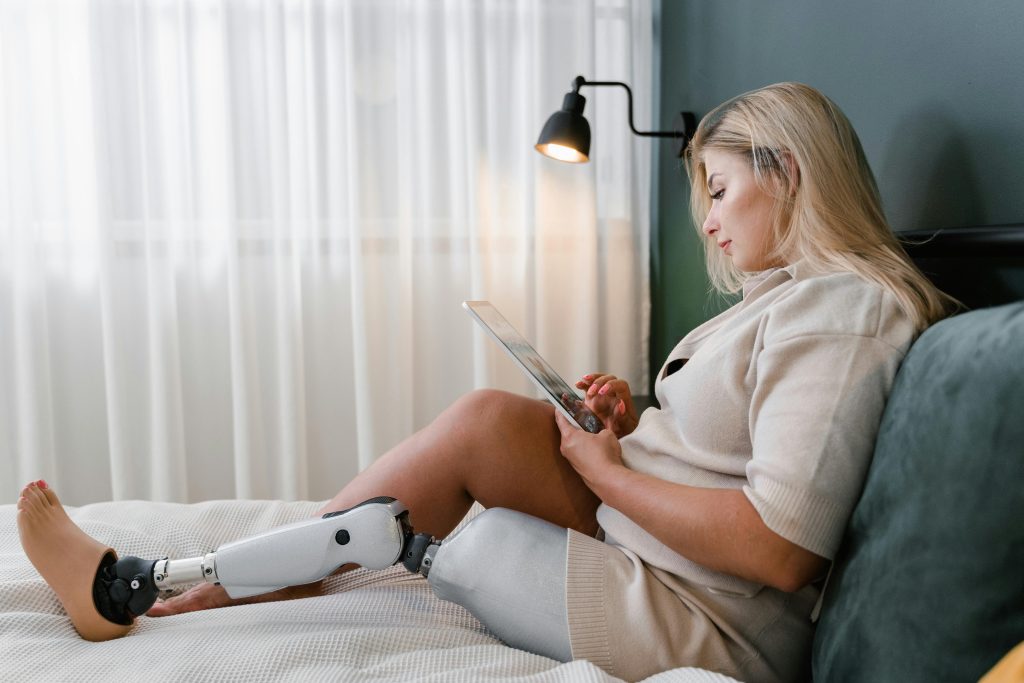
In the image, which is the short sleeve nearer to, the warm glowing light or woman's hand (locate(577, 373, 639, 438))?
woman's hand (locate(577, 373, 639, 438))

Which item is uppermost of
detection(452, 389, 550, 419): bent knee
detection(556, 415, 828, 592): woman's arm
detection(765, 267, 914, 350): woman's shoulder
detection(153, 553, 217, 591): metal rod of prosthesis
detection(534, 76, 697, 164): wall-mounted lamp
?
detection(534, 76, 697, 164): wall-mounted lamp

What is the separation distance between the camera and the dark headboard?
100 centimetres

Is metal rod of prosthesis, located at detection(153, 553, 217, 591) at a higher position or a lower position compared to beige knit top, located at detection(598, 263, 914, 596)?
lower

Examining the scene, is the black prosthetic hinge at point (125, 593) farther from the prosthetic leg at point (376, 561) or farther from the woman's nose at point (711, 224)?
the woman's nose at point (711, 224)

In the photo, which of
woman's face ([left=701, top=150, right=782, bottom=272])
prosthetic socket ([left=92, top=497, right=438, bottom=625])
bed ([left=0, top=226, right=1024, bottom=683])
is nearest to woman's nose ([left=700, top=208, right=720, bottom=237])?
woman's face ([left=701, top=150, right=782, bottom=272])

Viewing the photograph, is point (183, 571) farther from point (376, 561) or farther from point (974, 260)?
point (974, 260)

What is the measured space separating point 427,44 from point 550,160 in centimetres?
47

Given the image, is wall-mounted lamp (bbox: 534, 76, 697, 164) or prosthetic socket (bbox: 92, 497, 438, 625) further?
wall-mounted lamp (bbox: 534, 76, 697, 164)

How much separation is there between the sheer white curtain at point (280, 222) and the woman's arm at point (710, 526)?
4.85ft

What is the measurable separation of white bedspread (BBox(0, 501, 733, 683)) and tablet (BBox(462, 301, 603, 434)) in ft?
0.99

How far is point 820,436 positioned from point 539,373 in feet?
1.30

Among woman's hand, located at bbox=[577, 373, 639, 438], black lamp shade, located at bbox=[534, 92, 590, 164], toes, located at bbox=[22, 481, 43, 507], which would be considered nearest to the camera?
toes, located at bbox=[22, 481, 43, 507]

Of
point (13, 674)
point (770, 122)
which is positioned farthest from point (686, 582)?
point (13, 674)

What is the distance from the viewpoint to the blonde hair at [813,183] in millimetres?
1073
